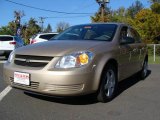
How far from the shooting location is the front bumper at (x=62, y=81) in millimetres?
5070

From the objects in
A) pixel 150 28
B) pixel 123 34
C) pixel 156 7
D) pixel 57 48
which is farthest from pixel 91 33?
pixel 156 7

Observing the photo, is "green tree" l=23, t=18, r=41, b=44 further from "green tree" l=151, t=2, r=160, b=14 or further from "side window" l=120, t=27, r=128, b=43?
"side window" l=120, t=27, r=128, b=43

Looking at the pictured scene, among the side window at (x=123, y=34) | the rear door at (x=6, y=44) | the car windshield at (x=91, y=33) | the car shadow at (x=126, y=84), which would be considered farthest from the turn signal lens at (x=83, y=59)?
the rear door at (x=6, y=44)

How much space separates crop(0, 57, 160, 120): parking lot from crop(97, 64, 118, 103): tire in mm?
120

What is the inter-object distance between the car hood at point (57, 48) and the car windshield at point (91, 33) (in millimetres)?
523

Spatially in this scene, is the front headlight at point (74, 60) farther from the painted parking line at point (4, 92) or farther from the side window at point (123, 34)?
the painted parking line at point (4, 92)

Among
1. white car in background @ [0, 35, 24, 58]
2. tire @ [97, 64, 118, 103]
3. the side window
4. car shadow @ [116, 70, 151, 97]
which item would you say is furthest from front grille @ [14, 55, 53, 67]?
white car in background @ [0, 35, 24, 58]

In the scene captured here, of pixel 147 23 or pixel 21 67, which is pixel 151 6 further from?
pixel 21 67

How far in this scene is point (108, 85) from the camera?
600 centimetres

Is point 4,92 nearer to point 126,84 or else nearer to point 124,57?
point 124,57

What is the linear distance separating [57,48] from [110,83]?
132cm

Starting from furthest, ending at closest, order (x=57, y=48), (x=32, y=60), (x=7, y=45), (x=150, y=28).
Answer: (x=150, y=28) < (x=7, y=45) < (x=57, y=48) < (x=32, y=60)

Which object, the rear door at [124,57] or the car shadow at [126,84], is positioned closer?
the rear door at [124,57]

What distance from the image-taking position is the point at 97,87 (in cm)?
545
